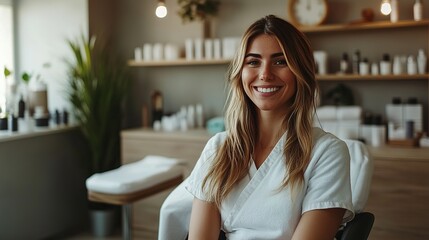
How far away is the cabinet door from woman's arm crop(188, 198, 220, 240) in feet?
5.68

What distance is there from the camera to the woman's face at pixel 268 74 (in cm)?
155

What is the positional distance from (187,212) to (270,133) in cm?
49

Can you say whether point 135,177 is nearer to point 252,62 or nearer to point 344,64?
point 252,62

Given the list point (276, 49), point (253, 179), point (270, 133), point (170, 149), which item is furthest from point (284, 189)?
point (170, 149)

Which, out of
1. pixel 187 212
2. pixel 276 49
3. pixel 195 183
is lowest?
pixel 187 212

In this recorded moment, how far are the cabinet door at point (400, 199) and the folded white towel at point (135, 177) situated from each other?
1190 millimetres

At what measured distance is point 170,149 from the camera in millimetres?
3723

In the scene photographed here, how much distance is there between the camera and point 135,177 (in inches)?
107

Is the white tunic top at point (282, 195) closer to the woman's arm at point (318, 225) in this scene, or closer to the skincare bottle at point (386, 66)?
the woman's arm at point (318, 225)

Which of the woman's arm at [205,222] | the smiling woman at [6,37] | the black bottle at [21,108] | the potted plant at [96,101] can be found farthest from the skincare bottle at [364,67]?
the smiling woman at [6,37]

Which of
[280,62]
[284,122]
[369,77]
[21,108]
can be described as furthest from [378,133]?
[21,108]

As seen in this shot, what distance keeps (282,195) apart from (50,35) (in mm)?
3151

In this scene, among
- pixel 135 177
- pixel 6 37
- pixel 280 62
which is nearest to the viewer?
pixel 280 62

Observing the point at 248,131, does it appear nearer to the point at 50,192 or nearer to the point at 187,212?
the point at 187,212
